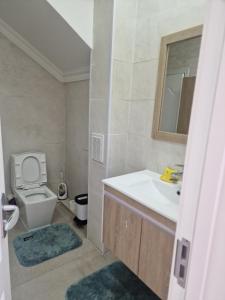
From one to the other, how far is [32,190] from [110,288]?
1.46 metres

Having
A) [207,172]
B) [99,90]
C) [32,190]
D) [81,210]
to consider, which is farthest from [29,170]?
[207,172]

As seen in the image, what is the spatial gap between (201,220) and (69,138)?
2.48 meters

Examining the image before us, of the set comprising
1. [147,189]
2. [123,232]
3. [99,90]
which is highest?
[99,90]

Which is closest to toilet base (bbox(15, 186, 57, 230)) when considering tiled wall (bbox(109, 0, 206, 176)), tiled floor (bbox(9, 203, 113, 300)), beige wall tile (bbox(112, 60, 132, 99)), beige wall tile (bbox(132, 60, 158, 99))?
tiled floor (bbox(9, 203, 113, 300))

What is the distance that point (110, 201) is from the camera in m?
1.47

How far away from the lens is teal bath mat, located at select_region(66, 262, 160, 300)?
59.2 inches

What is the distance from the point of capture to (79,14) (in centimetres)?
165

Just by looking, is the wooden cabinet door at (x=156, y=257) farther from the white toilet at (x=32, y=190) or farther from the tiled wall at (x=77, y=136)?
the tiled wall at (x=77, y=136)

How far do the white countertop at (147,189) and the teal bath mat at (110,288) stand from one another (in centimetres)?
80

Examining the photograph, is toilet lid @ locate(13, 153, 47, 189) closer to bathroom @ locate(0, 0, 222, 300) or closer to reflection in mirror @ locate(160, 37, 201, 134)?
bathroom @ locate(0, 0, 222, 300)

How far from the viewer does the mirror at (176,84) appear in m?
1.39

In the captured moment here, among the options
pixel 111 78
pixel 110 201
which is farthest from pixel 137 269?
pixel 111 78

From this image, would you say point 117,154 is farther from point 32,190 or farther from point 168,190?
point 32,190

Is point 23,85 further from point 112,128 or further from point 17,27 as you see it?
point 112,128
